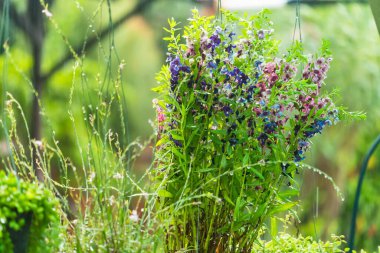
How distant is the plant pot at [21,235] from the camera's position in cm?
152

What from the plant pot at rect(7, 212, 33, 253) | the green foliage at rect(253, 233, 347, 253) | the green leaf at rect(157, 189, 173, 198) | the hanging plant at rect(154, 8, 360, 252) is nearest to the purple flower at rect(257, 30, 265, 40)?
the hanging plant at rect(154, 8, 360, 252)

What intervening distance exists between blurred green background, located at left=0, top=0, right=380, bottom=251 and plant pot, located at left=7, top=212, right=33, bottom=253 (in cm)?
607

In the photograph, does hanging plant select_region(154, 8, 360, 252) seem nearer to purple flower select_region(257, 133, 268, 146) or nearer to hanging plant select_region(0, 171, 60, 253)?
purple flower select_region(257, 133, 268, 146)

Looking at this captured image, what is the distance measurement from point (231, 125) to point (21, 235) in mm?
609

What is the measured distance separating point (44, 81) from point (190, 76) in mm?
5852

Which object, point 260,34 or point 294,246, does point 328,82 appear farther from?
point 260,34

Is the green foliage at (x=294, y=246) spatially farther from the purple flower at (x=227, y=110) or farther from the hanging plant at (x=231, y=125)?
the purple flower at (x=227, y=110)

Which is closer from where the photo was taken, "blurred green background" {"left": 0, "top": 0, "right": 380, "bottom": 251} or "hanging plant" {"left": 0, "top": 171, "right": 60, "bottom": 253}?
"hanging plant" {"left": 0, "top": 171, "right": 60, "bottom": 253}

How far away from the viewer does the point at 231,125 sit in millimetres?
1842

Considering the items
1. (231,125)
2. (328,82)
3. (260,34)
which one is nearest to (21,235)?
(231,125)

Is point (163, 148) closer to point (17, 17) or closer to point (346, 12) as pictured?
point (17, 17)

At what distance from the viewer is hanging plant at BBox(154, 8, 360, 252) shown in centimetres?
184

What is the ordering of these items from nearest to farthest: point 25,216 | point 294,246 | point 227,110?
point 25,216
point 227,110
point 294,246

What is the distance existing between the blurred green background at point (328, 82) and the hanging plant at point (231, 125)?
5734mm
